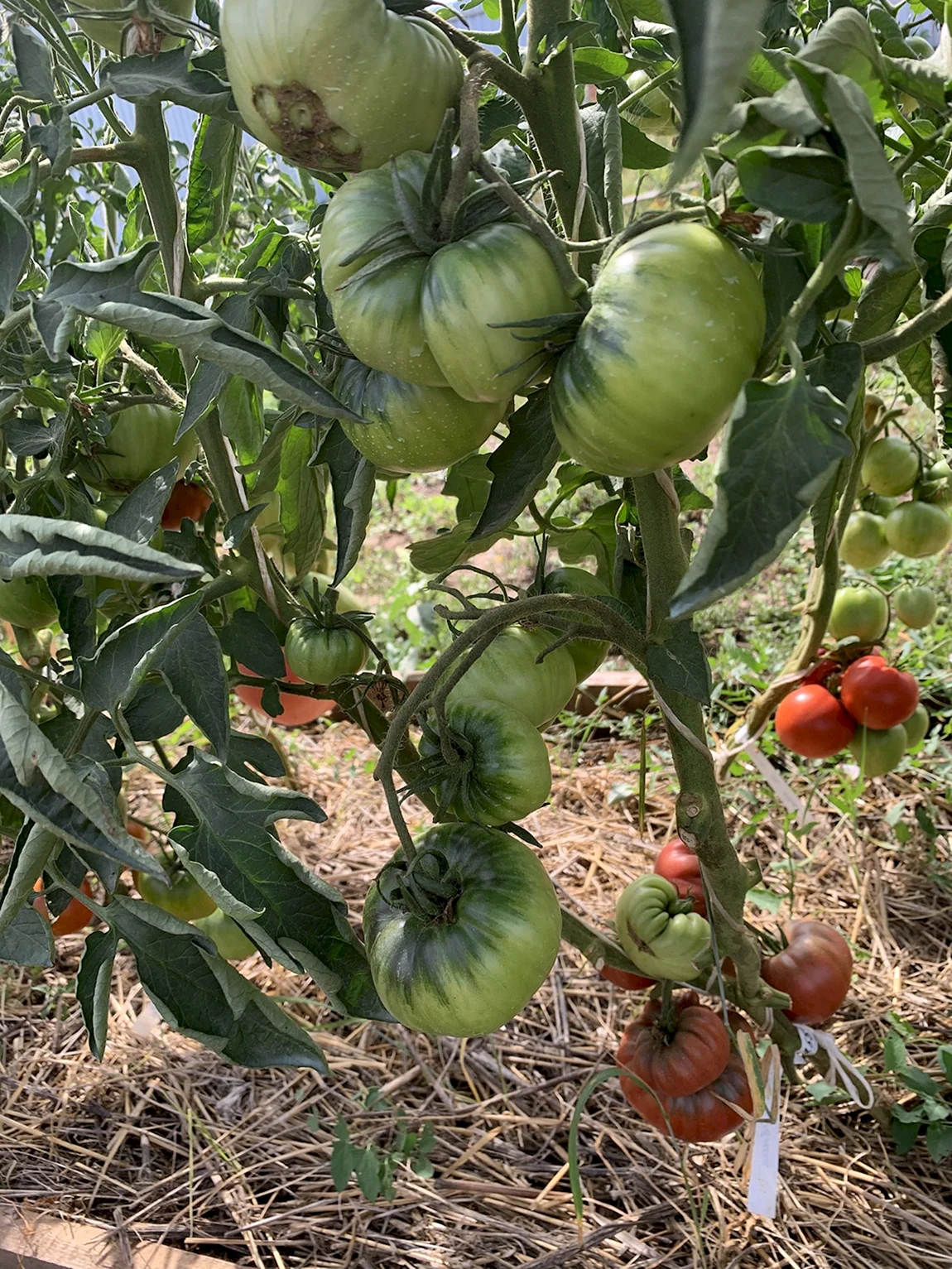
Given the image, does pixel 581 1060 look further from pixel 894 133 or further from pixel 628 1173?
pixel 894 133

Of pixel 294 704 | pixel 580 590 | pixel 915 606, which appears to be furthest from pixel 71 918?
pixel 915 606

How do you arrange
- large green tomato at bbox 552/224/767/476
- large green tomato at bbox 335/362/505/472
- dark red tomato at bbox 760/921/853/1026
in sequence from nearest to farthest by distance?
large green tomato at bbox 552/224/767/476 → large green tomato at bbox 335/362/505/472 → dark red tomato at bbox 760/921/853/1026

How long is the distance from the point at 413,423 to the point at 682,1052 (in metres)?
0.68

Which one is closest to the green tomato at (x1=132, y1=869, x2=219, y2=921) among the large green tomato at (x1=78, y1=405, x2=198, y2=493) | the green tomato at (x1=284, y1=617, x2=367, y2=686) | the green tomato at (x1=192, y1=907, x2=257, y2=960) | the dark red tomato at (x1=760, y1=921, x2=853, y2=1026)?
the green tomato at (x1=192, y1=907, x2=257, y2=960)

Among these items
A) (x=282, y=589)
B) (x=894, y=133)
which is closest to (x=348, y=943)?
(x=282, y=589)

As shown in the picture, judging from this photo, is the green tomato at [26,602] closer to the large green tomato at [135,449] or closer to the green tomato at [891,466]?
the large green tomato at [135,449]

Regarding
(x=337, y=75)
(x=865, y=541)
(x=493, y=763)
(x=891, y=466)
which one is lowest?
(x=865, y=541)

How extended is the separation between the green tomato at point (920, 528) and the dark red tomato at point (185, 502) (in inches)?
35.4

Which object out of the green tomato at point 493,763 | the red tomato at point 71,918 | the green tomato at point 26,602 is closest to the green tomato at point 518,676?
the green tomato at point 493,763

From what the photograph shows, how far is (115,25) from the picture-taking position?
61cm

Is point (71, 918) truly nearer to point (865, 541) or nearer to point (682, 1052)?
point (682, 1052)

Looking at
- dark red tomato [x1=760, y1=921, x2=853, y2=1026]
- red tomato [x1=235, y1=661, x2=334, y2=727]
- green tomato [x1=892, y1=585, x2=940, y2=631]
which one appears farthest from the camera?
green tomato [x1=892, y1=585, x2=940, y2=631]

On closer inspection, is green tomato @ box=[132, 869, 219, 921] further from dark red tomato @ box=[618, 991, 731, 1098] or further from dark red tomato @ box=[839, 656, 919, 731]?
dark red tomato @ box=[839, 656, 919, 731]

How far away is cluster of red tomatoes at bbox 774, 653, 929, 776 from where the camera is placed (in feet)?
4.41
